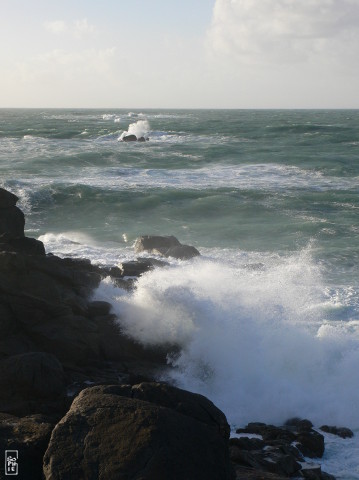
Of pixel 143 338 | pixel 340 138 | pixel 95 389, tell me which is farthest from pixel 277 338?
pixel 340 138

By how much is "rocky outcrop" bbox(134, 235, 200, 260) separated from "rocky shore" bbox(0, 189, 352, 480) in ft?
15.0

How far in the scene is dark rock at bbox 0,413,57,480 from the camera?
841 centimetres

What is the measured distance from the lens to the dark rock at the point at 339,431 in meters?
12.3

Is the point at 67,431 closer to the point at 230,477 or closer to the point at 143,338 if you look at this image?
the point at 230,477

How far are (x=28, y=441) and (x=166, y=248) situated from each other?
15574mm

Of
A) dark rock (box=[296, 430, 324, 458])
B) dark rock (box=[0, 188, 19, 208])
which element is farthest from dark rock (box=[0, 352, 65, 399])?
dark rock (box=[0, 188, 19, 208])

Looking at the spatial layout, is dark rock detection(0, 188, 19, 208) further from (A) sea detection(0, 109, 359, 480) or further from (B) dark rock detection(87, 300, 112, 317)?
(B) dark rock detection(87, 300, 112, 317)

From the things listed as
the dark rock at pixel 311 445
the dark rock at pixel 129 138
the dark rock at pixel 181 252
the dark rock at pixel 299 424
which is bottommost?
the dark rock at pixel 299 424

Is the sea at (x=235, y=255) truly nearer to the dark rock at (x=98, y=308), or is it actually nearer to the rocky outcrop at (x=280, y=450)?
the dark rock at (x=98, y=308)

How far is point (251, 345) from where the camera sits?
1587cm

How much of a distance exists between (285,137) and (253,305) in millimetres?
61936

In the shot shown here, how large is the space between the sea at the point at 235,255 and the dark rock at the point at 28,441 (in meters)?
5.33

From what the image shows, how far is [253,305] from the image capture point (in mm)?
17906

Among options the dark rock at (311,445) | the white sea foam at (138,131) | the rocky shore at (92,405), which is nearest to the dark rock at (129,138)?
the white sea foam at (138,131)
